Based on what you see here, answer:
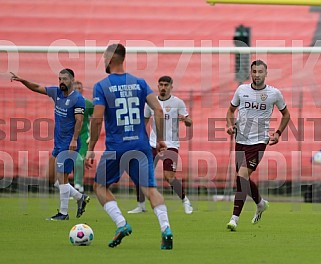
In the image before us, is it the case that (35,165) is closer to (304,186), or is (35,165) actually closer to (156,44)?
(156,44)

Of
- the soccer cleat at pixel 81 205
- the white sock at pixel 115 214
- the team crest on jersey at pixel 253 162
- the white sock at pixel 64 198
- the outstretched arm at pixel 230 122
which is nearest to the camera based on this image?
the white sock at pixel 115 214

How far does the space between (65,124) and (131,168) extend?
16.8ft

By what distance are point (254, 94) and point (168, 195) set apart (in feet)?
26.6

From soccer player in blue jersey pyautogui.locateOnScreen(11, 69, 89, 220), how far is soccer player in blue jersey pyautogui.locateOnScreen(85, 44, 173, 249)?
14.7 ft

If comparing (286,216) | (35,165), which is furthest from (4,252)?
(35,165)

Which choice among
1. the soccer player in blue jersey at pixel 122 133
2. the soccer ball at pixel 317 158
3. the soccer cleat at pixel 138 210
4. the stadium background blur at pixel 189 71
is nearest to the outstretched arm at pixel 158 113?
the soccer player in blue jersey at pixel 122 133

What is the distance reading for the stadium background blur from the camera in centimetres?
2142

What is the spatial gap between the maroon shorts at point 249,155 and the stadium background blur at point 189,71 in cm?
726

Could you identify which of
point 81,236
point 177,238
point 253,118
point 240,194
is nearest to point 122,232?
point 81,236

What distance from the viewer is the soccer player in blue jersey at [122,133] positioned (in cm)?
1020

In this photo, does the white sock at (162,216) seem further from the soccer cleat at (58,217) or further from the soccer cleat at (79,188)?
the soccer cleat at (79,188)

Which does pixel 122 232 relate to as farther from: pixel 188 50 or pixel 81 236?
pixel 188 50

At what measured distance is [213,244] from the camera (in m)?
11.0

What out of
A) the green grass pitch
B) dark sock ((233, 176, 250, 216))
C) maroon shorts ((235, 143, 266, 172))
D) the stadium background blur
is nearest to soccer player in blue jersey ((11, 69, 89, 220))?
the green grass pitch
